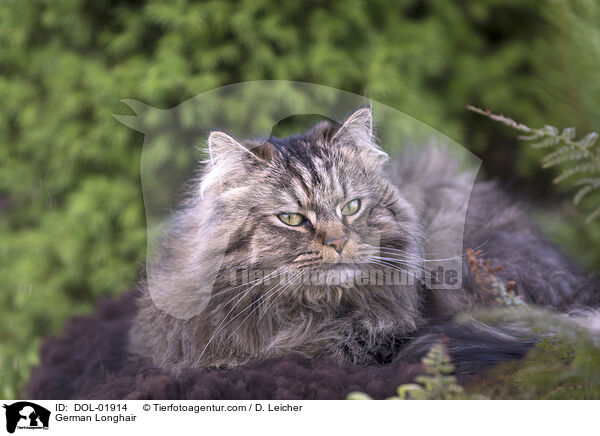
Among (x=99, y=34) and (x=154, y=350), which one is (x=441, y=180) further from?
(x=99, y=34)

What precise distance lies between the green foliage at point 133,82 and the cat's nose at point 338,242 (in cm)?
101

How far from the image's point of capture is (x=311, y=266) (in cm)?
132

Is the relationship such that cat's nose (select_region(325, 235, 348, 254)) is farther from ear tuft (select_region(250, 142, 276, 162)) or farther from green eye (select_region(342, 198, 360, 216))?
ear tuft (select_region(250, 142, 276, 162))

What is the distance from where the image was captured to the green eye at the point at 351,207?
1383 mm

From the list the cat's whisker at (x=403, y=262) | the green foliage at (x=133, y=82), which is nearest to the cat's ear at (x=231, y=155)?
the cat's whisker at (x=403, y=262)

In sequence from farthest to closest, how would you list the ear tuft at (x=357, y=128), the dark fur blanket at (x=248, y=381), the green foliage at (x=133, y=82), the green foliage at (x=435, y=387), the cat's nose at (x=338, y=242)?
the green foliage at (x=133, y=82)
the ear tuft at (x=357, y=128)
the cat's nose at (x=338, y=242)
the dark fur blanket at (x=248, y=381)
the green foliage at (x=435, y=387)

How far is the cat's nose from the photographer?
1311 mm

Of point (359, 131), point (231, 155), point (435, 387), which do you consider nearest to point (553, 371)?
point (435, 387)

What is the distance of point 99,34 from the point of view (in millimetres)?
2457

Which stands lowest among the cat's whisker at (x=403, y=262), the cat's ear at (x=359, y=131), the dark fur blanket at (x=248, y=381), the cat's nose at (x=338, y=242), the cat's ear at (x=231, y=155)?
the dark fur blanket at (x=248, y=381)

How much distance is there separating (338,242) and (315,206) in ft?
0.36

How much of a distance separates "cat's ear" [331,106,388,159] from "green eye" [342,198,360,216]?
174 millimetres

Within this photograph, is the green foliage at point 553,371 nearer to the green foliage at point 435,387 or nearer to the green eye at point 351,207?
the green foliage at point 435,387
